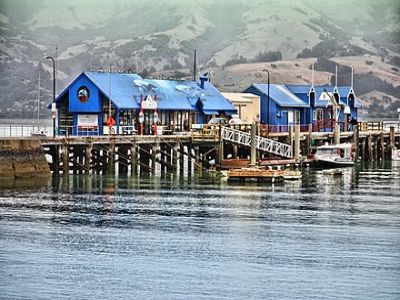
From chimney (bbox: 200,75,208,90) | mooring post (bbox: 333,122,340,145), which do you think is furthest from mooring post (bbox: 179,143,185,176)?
mooring post (bbox: 333,122,340,145)

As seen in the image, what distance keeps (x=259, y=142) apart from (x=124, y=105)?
31.2 feet

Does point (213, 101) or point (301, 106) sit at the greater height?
point (213, 101)

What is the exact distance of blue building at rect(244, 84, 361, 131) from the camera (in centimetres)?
9719

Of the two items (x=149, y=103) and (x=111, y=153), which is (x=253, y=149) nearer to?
(x=111, y=153)

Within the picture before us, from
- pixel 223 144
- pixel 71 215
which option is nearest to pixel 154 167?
pixel 223 144

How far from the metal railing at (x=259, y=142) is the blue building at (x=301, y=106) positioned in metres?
10.5

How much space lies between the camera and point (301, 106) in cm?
9900

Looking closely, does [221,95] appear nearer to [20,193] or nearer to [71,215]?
[20,193]

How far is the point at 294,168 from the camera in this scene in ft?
272

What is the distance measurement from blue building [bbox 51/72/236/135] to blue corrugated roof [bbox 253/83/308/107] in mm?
9756

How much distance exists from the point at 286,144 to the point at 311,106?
1622cm

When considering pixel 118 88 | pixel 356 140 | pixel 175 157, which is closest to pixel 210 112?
pixel 118 88

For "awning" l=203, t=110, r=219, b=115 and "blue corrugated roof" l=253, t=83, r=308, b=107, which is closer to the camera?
"awning" l=203, t=110, r=219, b=115

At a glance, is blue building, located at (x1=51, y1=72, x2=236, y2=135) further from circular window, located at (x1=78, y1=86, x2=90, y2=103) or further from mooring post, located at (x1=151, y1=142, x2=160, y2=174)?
mooring post, located at (x1=151, y1=142, x2=160, y2=174)
